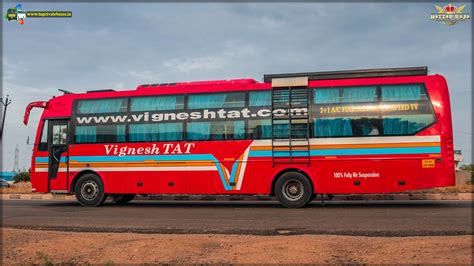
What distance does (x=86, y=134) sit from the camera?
1452 cm

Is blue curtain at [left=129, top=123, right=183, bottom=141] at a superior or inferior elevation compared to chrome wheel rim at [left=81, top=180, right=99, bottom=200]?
superior

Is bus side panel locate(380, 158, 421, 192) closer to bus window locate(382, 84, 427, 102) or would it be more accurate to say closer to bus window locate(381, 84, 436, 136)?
bus window locate(381, 84, 436, 136)

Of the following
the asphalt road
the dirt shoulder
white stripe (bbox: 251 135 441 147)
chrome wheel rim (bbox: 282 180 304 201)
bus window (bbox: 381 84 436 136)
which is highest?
bus window (bbox: 381 84 436 136)

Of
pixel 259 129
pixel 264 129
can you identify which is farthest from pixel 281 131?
pixel 259 129

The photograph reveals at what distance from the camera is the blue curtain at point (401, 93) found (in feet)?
39.2

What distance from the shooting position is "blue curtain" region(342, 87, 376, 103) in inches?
482

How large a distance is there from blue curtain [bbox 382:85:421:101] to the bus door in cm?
995

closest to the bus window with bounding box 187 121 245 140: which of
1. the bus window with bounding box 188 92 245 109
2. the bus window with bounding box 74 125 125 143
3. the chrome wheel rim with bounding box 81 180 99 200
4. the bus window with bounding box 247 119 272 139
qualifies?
the bus window with bounding box 247 119 272 139

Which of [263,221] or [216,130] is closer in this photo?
[263,221]

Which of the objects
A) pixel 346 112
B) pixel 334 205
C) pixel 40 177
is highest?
pixel 346 112

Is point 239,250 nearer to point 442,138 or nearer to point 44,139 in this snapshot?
point 442,138

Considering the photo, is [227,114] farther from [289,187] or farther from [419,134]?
[419,134]

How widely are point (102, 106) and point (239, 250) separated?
961 cm

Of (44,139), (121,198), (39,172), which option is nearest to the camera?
(39,172)
